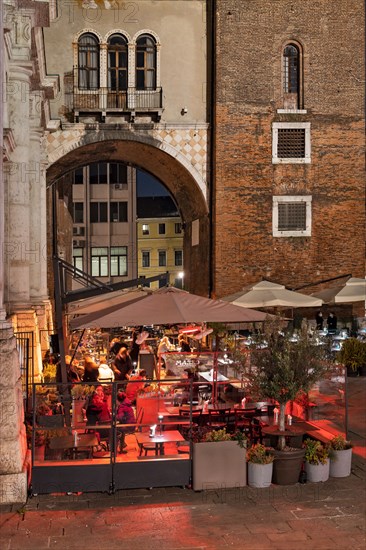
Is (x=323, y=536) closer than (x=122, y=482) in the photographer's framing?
Yes

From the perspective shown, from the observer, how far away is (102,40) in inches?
1169

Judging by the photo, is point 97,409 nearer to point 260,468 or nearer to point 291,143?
point 260,468

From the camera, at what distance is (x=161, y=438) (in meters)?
11.2

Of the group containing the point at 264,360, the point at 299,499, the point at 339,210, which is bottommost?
the point at 299,499

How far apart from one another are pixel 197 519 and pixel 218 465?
1456 millimetres

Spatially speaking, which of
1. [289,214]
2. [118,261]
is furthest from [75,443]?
[118,261]

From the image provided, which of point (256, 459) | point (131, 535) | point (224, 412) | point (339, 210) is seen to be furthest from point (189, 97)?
point (131, 535)

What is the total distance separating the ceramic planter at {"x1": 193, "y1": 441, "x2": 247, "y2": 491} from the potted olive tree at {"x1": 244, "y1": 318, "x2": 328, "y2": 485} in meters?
0.60

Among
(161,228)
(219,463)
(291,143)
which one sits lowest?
(219,463)

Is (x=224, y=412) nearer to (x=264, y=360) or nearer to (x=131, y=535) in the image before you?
(x=264, y=360)

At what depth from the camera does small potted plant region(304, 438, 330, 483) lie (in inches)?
447

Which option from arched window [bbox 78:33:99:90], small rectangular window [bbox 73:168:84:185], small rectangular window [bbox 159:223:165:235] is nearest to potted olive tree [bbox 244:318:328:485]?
arched window [bbox 78:33:99:90]

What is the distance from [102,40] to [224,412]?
20.6 meters

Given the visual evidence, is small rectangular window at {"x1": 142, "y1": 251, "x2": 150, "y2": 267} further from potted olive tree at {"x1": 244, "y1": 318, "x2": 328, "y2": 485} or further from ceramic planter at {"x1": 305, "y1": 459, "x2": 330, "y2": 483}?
ceramic planter at {"x1": 305, "y1": 459, "x2": 330, "y2": 483}
